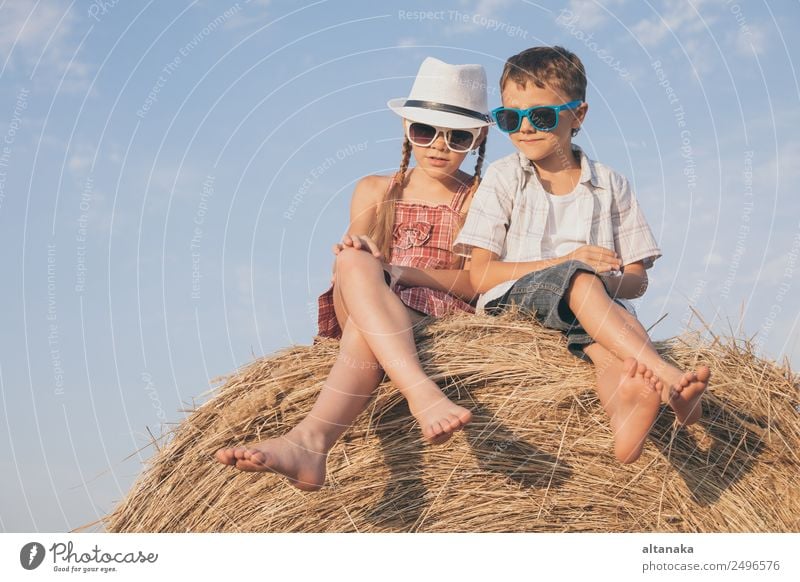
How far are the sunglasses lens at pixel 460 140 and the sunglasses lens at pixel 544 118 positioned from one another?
1.13ft

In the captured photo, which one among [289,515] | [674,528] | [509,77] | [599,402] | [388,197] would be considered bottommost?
[674,528]

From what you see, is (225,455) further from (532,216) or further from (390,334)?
(532,216)

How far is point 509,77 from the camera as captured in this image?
363 cm

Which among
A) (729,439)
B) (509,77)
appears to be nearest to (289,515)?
(729,439)

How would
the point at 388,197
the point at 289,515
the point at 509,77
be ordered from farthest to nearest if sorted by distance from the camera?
the point at 388,197 → the point at 509,77 → the point at 289,515

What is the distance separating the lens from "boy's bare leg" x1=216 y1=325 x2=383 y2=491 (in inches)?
111

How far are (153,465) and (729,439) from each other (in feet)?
6.48

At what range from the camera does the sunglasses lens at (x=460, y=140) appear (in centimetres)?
381

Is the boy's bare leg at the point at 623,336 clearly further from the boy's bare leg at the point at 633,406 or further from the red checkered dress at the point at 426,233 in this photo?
the red checkered dress at the point at 426,233

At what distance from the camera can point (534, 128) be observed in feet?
11.7

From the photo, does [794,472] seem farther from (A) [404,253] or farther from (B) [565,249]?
(A) [404,253]

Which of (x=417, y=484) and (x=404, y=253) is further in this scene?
(x=404, y=253)

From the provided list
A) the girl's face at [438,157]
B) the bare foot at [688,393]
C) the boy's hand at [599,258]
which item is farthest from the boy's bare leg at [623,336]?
the girl's face at [438,157]

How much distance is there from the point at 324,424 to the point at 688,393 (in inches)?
41.4
